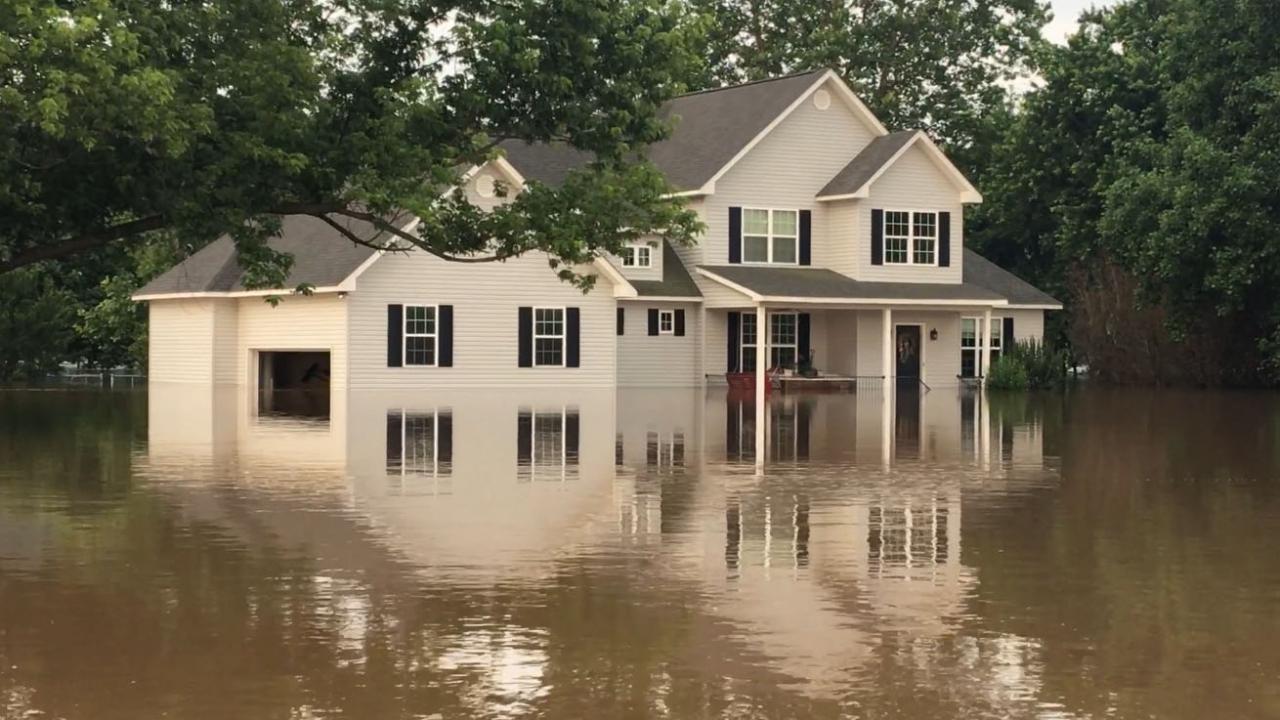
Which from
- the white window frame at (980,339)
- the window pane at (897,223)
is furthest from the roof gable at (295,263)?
the white window frame at (980,339)

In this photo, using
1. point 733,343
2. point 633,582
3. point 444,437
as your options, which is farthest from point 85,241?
point 733,343

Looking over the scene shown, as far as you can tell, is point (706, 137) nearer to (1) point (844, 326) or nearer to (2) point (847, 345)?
(1) point (844, 326)

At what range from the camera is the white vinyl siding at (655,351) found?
167ft

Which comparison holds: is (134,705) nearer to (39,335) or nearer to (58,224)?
(58,224)

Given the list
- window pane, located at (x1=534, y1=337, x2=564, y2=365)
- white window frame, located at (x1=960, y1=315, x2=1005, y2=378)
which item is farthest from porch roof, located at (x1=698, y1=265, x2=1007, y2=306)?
window pane, located at (x1=534, y1=337, x2=564, y2=365)

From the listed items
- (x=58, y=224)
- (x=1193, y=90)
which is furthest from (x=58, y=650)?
(x=1193, y=90)

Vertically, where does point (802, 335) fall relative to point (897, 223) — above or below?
below

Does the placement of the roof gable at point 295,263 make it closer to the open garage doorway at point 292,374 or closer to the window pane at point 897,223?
the open garage doorway at point 292,374

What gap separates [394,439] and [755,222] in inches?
1055

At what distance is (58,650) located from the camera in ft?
31.8

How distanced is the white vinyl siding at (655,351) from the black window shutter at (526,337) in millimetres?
3725

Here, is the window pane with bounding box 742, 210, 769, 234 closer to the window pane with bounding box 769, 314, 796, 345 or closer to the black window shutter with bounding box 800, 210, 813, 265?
the black window shutter with bounding box 800, 210, 813, 265

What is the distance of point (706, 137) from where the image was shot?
53188 millimetres

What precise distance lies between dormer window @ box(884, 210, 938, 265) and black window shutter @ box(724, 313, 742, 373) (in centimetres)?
455
